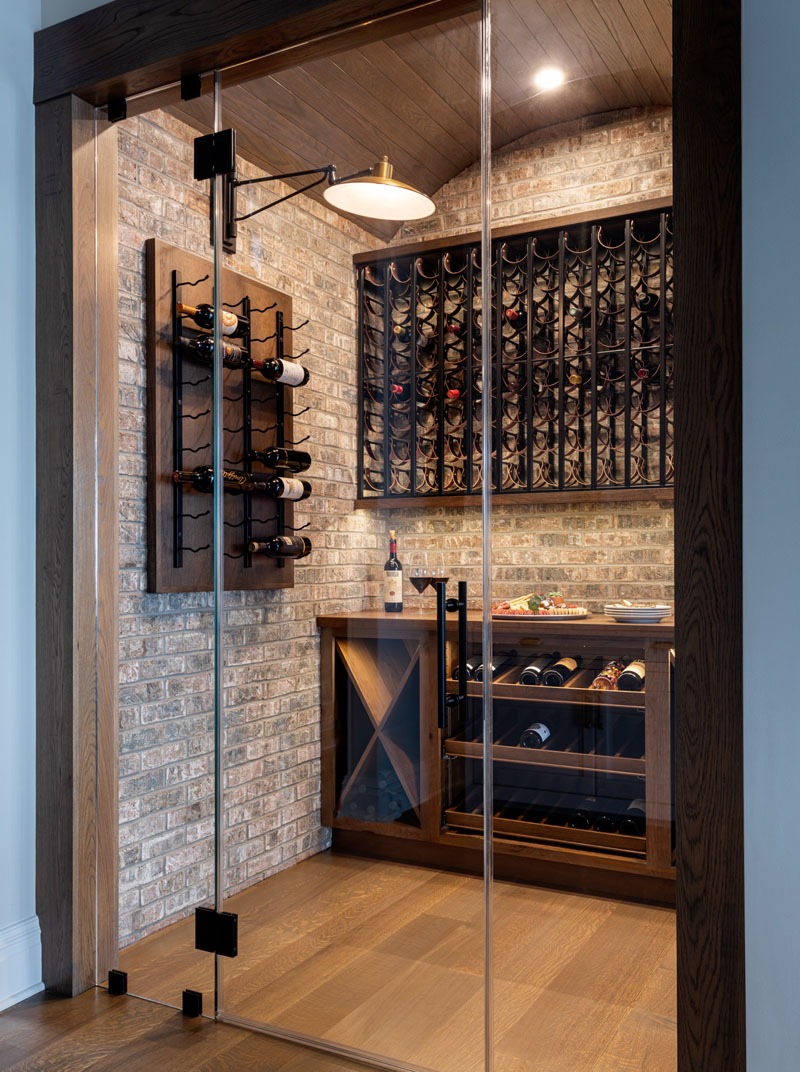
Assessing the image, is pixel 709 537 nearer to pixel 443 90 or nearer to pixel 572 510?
pixel 572 510

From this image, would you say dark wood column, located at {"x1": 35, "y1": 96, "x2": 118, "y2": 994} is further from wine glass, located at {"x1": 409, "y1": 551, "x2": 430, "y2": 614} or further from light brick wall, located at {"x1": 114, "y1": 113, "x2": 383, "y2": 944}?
wine glass, located at {"x1": 409, "y1": 551, "x2": 430, "y2": 614}

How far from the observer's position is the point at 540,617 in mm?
1887

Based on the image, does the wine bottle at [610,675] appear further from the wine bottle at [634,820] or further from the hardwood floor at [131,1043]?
the hardwood floor at [131,1043]

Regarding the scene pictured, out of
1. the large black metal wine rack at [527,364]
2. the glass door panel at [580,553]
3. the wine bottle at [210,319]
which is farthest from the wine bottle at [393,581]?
the wine bottle at [210,319]

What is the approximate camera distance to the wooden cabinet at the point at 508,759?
1788 mm

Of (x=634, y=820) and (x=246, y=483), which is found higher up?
(x=246, y=483)

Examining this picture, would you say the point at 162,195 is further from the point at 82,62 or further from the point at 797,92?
the point at 797,92

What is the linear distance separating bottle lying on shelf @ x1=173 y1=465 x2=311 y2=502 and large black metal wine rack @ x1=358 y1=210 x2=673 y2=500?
0.21 metres

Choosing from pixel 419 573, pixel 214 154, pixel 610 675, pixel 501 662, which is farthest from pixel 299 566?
pixel 214 154

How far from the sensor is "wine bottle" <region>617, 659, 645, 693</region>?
179cm

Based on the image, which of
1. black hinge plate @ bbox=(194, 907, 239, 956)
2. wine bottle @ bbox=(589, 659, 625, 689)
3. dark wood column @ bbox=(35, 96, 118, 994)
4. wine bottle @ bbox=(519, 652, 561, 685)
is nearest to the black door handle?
wine bottle @ bbox=(519, 652, 561, 685)

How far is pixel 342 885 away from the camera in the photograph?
2.14 metres

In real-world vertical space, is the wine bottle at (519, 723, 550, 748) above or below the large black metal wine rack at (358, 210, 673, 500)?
below

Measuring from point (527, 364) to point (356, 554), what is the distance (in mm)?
599
